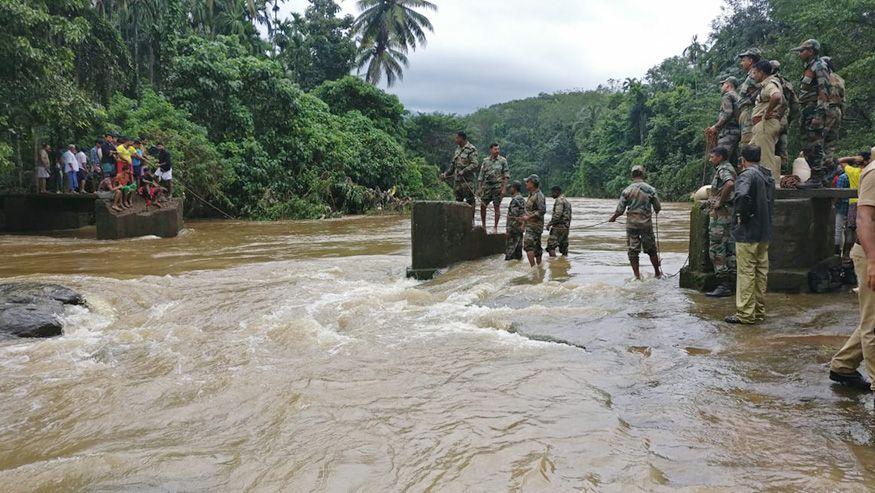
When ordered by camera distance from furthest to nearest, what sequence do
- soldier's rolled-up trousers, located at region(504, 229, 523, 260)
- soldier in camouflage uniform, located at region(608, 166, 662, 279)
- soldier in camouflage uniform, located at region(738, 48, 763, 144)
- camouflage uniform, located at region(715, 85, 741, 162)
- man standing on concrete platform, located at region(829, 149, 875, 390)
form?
soldier's rolled-up trousers, located at region(504, 229, 523, 260), soldier in camouflage uniform, located at region(608, 166, 662, 279), camouflage uniform, located at region(715, 85, 741, 162), soldier in camouflage uniform, located at region(738, 48, 763, 144), man standing on concrete platform, located at region(829, 149, 875, 390)

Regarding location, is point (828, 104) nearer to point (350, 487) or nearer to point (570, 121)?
point (350, 487)

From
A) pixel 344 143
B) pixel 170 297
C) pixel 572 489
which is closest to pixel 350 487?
pixel 572 489

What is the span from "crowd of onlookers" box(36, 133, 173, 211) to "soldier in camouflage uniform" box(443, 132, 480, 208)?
808 centimetres

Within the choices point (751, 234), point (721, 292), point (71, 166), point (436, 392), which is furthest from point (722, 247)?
point (71, 166)

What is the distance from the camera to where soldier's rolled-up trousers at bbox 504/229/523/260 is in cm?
1057

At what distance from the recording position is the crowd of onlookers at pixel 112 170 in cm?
1491

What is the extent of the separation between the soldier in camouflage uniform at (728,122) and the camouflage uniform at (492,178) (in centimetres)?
425

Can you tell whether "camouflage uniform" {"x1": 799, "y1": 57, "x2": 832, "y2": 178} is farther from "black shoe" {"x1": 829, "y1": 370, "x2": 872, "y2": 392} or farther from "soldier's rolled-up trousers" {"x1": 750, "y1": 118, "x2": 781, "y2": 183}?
"black shoe" {"x1": 829, "y1": 370, "x2": 872, "y2": 392}

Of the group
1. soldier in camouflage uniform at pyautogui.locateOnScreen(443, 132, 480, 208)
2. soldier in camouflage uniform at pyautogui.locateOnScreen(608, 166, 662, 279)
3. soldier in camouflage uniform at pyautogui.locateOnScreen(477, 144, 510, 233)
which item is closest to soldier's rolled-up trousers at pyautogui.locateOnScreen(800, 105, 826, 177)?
soldier in camouflage uniform at pyautogui.locateOnScreen(608, 166, 662, 279)

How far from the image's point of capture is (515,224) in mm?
10430

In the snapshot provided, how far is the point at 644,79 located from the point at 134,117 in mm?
46224

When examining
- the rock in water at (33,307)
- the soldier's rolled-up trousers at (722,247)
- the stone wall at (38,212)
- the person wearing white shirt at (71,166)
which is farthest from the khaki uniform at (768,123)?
the person wearing white shirt at (71,166)

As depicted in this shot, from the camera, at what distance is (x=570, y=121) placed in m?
74.9

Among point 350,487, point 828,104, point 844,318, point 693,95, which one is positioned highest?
point 693,95
